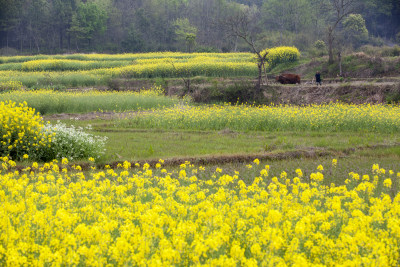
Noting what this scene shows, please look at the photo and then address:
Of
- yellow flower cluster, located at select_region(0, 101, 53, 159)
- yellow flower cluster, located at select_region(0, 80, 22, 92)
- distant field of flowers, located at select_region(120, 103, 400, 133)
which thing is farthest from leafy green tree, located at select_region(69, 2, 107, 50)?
yellow flower cluster, located at select_region(0, 101, 53, 159)

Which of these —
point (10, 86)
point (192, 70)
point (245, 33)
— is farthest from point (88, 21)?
point (245, 33)

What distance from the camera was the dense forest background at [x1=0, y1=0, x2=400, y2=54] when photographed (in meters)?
61.2

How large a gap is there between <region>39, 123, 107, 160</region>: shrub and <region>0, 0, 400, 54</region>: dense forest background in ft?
159

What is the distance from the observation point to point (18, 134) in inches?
405

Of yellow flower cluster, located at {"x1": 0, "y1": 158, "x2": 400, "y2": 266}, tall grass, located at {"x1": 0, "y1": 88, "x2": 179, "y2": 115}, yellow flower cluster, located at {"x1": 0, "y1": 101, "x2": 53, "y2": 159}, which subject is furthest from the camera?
tall grass, located at {"x1": 0, "y1": 88, "x2": 179, "y2": 115}

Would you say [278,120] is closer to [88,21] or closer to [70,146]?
[70,146]

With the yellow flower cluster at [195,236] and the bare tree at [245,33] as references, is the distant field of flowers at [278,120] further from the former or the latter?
the yellow flower cluster at [195,236]

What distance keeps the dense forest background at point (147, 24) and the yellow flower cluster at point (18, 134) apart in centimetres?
4843

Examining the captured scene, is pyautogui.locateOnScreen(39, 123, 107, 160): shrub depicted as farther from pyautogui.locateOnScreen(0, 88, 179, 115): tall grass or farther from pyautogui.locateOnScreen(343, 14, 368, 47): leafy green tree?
pyautogui.locateOnScreen(343, 14, 368, 47): leafy green tree

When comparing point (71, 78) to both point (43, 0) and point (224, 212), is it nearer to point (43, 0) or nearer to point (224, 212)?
point (224, 212)

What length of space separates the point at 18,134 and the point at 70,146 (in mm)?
1321

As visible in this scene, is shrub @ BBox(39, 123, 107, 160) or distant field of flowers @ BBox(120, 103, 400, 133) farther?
distant field of flowers @ BBox(120, 103, 400, 133)

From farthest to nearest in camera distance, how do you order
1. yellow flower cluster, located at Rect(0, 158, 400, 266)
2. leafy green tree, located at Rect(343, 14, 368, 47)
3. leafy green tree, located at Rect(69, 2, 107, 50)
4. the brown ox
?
leafy green tree, located at Rect(69, 2, 107, 50)
leafy green tree, located at Rect(343, 14, 368, 47)
the brown ox
yellow flower cluster, located at Rect(0, 158, 400, 266)

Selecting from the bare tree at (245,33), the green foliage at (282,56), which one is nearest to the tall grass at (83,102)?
the bare tree at (245,33)
